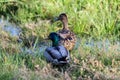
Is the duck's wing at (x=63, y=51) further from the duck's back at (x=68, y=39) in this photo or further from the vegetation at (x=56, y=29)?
the duck's back at (x=68, y=39)

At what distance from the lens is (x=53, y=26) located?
23.8ft

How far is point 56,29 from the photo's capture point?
23.9ft

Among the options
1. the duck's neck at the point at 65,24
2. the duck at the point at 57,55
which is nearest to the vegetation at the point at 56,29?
the duck at the point at 57,55

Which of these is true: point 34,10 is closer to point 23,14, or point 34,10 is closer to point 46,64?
point 23,14

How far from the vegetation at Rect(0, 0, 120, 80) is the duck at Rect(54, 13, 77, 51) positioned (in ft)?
0.36

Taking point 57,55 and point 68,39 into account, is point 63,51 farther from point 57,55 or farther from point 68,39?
Answer: point 68,39

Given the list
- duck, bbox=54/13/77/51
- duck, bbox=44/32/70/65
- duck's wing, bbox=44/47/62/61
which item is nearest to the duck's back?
duck, bbox=54/13/77/51

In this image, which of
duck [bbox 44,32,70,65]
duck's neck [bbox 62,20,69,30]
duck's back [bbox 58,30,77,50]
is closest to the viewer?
duck [bbox 44,32,70,65]

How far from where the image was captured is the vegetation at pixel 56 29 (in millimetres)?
5348

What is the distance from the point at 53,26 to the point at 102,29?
77cm

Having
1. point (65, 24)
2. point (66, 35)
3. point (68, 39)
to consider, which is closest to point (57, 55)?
point (68, 39)

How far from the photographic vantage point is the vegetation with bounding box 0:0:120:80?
535 centimetres

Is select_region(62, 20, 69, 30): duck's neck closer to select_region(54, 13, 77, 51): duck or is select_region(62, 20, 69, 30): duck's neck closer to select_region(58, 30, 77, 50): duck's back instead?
select_region(54, 13, 77, 51): duck

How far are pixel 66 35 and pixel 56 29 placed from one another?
64 cm
